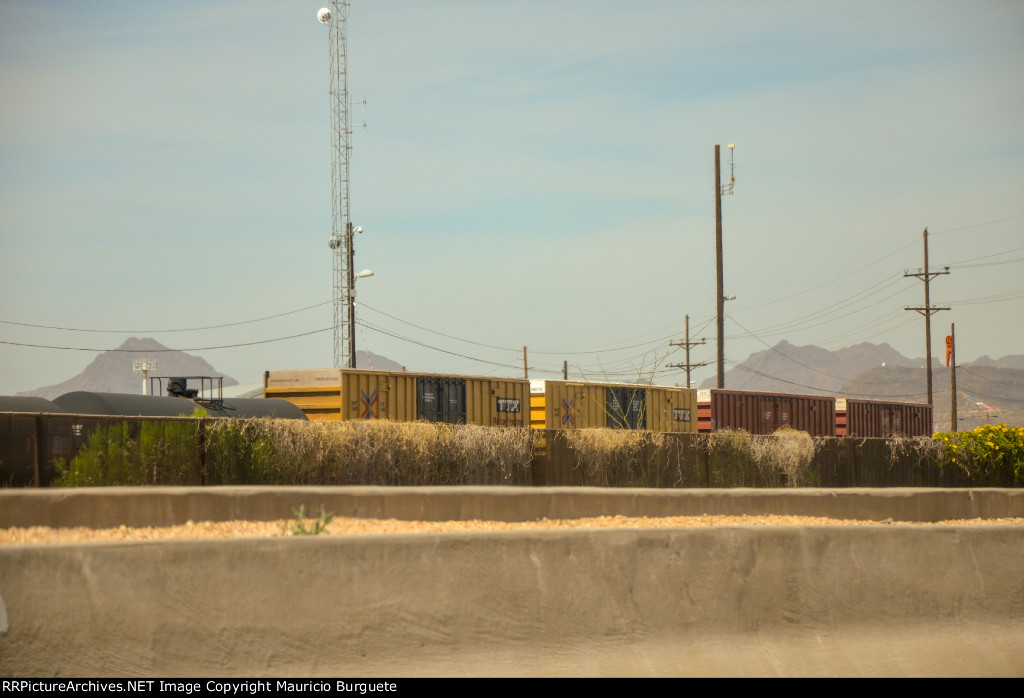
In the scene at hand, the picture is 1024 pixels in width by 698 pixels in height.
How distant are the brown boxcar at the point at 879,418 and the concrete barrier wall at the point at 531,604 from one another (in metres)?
33.3

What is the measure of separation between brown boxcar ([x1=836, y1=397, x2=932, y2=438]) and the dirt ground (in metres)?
30.1

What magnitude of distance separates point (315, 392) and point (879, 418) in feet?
87.3

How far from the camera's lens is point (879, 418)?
41656mm

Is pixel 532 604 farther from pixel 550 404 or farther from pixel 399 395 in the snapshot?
pixel 550 404

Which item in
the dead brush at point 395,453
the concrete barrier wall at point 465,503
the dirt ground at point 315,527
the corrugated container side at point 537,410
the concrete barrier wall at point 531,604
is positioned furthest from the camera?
the corrugated container side at point 537,410

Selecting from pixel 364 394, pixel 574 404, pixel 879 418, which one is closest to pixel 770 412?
pixel 879 418

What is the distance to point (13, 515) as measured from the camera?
728 centimetres

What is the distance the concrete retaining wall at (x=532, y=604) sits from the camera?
4863 mm

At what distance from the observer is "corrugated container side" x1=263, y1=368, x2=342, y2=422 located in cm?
2375

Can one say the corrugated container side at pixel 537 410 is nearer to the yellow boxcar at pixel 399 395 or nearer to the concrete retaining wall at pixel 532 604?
the yellow boxcar at pixel 399 395

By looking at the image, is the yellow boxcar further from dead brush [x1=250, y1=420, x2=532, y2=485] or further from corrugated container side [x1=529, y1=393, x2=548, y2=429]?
dead brush [x1=250, y1=420, x2=532, y2=485]

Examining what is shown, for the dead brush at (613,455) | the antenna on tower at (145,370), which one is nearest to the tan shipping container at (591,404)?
the dead brush at (613,455)

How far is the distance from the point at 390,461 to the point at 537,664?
821 centimetres
